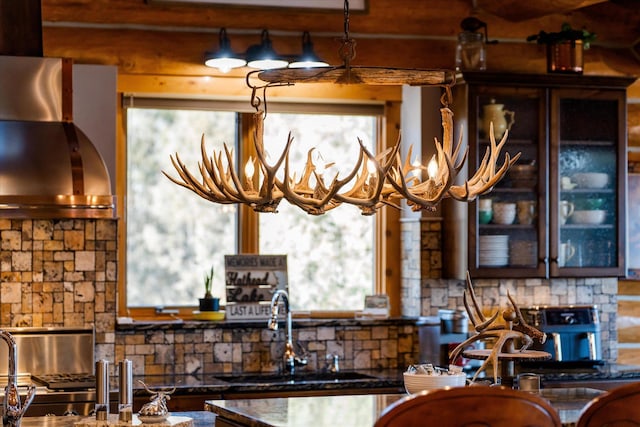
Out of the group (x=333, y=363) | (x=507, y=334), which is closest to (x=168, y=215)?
(x=333, y=363)

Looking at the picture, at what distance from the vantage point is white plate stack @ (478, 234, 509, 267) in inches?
233

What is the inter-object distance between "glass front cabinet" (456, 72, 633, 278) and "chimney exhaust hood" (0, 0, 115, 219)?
210 cm

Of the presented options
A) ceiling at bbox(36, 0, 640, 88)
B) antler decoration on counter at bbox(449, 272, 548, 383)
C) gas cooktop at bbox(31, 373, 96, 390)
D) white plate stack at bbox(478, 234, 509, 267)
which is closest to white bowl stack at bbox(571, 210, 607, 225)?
white plate stack at bbox(478, 234, 509, 267)

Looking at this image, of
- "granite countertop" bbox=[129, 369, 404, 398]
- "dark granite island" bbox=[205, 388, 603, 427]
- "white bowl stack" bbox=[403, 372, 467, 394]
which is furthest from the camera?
"granite countertop" bbox=[129, 369, 404, 398]

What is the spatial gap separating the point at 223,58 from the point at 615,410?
3.33 meters

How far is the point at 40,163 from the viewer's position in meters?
4.61

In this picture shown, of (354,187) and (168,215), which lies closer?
(354,187)

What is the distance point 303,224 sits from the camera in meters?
6.18

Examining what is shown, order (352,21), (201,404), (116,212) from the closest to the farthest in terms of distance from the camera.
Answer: (201,404) → (116,212) → (352,21)

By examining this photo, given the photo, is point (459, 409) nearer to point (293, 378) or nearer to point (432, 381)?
point (432, 381)

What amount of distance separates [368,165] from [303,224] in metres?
2.41

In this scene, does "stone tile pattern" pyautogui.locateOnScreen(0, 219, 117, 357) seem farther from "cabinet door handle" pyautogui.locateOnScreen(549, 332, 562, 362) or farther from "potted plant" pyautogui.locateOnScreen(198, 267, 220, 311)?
"cabinet door handle" pyautogui.locateOnScreen(549, 332, 562, 362)

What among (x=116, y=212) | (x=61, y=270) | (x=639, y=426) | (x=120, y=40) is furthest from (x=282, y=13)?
(x=639, y=426)

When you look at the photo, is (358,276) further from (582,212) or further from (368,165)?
(368,165)
